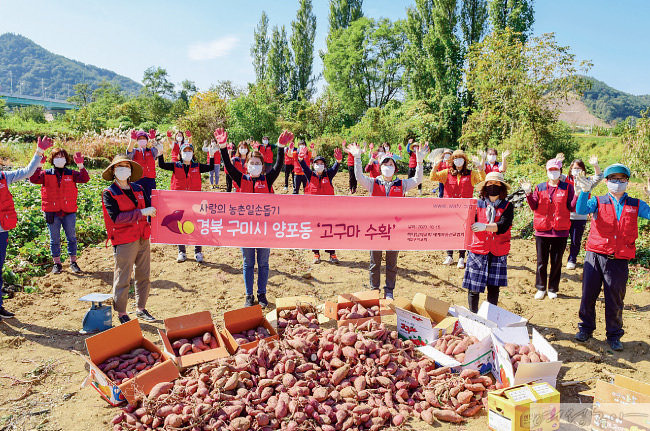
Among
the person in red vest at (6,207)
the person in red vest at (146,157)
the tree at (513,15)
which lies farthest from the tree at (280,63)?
the person in red vest at (6,207)

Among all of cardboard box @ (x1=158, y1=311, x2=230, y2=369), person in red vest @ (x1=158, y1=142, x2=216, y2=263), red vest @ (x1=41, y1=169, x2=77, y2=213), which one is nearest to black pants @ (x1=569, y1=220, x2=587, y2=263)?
cardboard box @ (x1=158, y1=311, x2=230, y2=369)

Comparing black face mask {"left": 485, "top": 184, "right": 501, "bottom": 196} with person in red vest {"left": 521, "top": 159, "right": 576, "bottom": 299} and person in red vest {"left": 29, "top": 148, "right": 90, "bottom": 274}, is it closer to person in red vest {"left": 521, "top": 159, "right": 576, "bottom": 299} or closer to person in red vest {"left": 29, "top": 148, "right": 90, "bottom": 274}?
person in red vest {"left": 521, "top": 159, "right": 576, "bottom": 299}

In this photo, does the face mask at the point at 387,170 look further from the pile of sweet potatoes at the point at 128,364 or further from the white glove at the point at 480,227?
the pile of sweet potatoes at the point at 128,364

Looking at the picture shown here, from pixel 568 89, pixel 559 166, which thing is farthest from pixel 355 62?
pixel 559 166

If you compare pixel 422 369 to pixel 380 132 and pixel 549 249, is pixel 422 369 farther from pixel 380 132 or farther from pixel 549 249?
pixel 380 132

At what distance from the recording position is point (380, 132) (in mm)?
25781

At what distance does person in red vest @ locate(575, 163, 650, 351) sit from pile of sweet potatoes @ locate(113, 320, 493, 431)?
2075 millimetres

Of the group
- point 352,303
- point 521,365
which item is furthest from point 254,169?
point 521,365

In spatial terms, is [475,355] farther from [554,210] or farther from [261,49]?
[261,49]

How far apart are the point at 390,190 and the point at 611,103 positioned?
173m

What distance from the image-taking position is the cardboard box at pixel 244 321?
4520 mm

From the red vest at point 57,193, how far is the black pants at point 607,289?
7.60 meters

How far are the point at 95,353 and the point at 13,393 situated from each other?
0.79 metres

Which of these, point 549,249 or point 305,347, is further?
point 549,249
